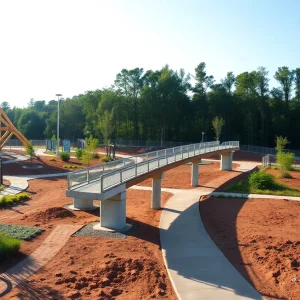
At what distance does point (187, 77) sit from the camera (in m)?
65.9

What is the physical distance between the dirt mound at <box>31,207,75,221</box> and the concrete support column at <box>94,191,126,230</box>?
2.57 meters

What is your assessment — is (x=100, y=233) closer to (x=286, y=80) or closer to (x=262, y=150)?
(x=262, y=150)

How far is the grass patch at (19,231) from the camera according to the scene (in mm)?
12977

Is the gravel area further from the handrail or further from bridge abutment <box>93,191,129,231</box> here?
the handrail

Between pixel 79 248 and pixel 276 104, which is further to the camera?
pixel 276 104

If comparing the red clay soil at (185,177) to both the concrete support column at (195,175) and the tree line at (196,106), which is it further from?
the tree line at (196,106)

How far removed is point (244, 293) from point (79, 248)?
543cm

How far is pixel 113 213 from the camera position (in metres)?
14.3

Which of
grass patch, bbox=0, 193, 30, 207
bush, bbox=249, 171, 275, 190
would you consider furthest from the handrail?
bush, bbox=249, 171, 275, 190

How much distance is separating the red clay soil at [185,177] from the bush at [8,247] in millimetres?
16066

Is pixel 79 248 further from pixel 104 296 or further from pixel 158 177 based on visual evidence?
pixel 158 177

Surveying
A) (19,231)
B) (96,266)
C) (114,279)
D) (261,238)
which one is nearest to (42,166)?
(19,231)

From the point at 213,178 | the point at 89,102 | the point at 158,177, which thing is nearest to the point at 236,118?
the point at 89,102

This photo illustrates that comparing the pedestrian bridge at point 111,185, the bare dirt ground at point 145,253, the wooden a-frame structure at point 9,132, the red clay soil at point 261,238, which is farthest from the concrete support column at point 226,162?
the wooden a-frame structure at point 9,132
